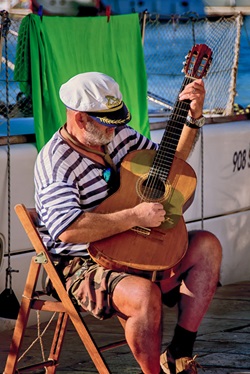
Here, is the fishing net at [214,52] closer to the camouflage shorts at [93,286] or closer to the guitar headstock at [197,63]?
the guitar headstock at [197,63]

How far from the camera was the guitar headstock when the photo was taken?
15.2 feet

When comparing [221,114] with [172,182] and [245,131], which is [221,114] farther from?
[172,182]

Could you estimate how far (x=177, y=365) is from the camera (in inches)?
174

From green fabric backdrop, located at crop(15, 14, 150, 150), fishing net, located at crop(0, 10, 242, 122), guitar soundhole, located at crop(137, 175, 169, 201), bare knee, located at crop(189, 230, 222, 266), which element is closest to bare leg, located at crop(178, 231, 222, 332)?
bare knee, located at crop(189, 230, 222, 266)

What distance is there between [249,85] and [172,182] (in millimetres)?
10857

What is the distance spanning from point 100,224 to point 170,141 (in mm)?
593

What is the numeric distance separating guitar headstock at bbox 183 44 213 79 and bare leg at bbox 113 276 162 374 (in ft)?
3.38

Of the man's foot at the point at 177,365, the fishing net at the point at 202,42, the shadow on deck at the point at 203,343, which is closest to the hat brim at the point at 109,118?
the man's foot at the point at 177,365

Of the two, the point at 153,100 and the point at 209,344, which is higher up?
the point at 153,100

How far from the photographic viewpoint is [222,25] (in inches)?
322

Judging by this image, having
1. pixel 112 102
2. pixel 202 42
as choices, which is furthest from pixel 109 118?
pixel 202 42

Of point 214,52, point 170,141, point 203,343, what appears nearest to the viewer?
point 170,141

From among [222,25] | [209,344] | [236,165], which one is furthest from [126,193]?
[222,25]

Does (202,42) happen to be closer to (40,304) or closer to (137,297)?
(40,304)
